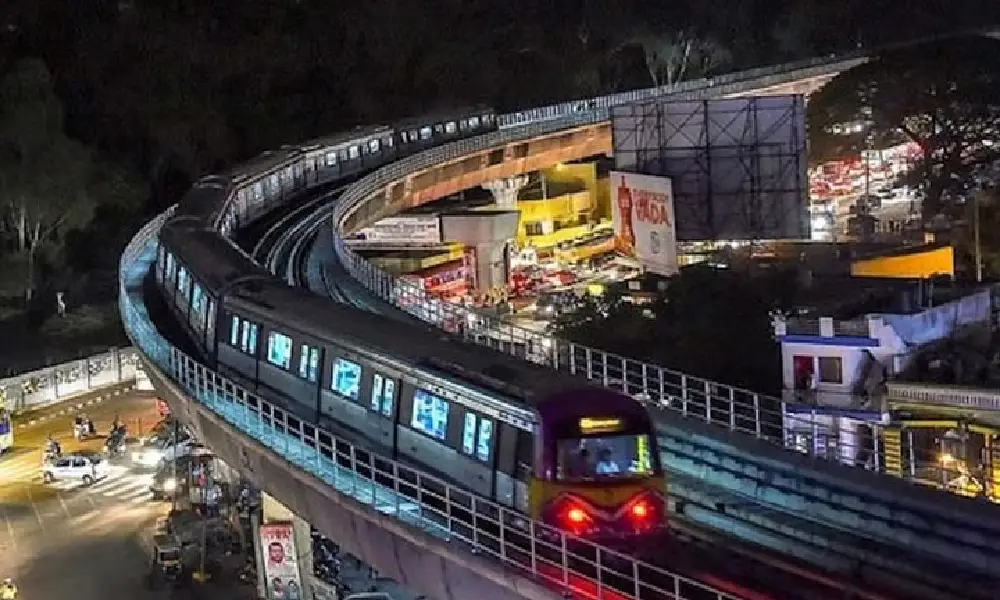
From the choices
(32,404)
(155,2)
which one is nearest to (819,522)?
(32,404)

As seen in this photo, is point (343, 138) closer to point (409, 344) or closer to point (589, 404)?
point (409, 344)

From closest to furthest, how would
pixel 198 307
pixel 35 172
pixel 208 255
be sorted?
pixel 198 307, pixel 208 255, pixel 35 172

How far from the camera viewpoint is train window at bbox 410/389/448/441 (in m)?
18.0

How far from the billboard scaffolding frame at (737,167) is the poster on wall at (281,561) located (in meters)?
16.8

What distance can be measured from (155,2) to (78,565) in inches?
1482

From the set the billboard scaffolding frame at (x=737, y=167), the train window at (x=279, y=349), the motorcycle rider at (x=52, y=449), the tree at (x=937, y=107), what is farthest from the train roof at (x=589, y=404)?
the tree at (x=937, y=107)

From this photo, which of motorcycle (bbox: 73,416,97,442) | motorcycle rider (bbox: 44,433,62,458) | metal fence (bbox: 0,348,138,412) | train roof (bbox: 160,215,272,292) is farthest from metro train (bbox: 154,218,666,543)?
metal fence (bbox: 0,348,138,412)

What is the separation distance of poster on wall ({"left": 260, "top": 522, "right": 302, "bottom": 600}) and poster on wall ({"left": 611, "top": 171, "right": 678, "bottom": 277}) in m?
15.4

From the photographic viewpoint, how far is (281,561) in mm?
25203

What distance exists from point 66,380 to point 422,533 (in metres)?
29.4

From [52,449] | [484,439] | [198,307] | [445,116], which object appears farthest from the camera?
[445,116]

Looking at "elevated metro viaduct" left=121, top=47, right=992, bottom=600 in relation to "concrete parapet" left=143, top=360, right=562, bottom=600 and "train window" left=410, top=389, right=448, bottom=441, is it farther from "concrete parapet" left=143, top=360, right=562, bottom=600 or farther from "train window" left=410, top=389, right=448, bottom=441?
"train window" left=410, top=389, right=448, bottom=441

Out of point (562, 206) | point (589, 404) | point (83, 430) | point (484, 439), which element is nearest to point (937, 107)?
point (562, 206)

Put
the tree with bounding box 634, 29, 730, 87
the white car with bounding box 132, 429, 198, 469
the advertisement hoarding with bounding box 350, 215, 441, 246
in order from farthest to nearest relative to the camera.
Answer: the tree with bounding box 634, 29, 730, 87 < the advertisement hoarding with bounding box 350, 215, 441, 246 < the white car with bounding box 132, 429, 198, 469
